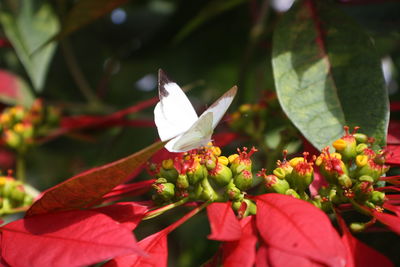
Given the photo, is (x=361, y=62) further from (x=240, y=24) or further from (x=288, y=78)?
(x=240, y=24)

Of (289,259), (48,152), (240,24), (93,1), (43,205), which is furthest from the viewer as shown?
(48,152)

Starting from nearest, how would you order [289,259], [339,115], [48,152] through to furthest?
[289,259] → [339,115] → [48,152]

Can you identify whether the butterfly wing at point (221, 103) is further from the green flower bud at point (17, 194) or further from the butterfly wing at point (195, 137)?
the green flower bud at point (17, 194)

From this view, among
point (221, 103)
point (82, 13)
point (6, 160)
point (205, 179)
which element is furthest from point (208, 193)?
point (6, 160)

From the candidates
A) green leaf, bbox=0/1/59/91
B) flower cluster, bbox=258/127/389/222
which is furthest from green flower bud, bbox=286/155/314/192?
green leaf, bbox=0/1/59/91

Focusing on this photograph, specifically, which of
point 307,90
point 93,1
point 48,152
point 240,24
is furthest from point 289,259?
point 48,152

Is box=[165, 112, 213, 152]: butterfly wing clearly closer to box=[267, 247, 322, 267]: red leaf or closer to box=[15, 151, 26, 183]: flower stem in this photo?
box=[267, 247, 322, 267]: red leaf
